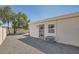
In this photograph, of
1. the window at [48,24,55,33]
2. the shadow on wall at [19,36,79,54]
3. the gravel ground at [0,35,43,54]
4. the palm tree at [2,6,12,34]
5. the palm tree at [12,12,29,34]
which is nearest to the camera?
the gravel ground at [0,35,43,54]

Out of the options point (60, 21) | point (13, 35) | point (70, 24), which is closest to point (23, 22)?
point (13, 35)

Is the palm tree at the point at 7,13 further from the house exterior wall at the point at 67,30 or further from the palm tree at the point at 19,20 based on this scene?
the house exterior wall at the point at 67,30

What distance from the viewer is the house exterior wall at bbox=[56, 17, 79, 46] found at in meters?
10.3

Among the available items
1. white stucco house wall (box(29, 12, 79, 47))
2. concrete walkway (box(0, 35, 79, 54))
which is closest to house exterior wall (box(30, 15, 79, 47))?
white stucco house wall (box(29, 12, 79, 47))

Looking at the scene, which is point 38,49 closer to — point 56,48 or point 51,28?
point 56,48

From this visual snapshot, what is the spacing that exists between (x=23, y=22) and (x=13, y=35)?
Result: 9.00 feet

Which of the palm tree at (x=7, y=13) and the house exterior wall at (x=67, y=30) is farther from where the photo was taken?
the palm tree at (x=7, y=13)

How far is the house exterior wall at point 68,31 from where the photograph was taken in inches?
405

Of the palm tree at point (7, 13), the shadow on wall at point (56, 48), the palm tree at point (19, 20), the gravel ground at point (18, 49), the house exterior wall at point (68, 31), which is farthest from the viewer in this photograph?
the palm tree at point (19, 20)

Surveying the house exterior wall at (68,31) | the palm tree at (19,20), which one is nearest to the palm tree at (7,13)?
the palm tree at (19,20)

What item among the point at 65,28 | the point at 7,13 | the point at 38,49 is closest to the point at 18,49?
the point at 38,49

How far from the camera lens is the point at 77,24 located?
10195mm

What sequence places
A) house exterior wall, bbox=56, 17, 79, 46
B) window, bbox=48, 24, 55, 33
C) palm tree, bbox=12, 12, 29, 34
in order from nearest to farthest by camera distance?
house exterior wall, bbox=56, 17, 79, 46, window, bbox=48, 24, 55, 33, palm tree, bbox=12, 12, 29, 34

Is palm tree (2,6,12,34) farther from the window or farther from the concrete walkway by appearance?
the concrete walkway
